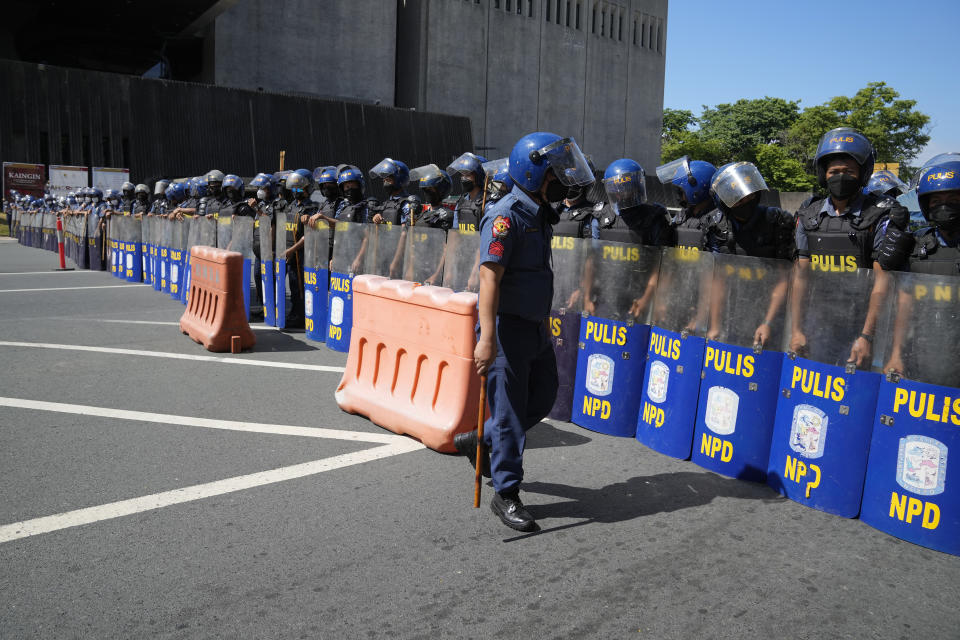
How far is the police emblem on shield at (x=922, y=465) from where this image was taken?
12.6 feet

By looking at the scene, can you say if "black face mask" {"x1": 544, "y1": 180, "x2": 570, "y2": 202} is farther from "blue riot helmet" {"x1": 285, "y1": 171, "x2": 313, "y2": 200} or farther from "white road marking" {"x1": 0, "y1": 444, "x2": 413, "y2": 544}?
"blue riot helmet" {"x1": 285, "y1": 171, "x2": 313, "y2": 200}

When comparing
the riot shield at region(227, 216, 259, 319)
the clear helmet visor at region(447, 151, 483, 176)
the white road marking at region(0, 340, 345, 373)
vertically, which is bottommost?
the white road marking at region(0, 340, 345, 373)

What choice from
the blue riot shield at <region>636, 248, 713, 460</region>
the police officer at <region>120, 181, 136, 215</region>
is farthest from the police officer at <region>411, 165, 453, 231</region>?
the police officer at <region>120, 181, 136, 215</region>

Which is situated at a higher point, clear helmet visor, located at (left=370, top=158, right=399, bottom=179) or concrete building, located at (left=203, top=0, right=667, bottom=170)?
concrete building, located at (left=203, top=0, right=667, bottom=170)

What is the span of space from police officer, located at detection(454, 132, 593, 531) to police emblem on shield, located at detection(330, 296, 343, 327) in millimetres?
5021

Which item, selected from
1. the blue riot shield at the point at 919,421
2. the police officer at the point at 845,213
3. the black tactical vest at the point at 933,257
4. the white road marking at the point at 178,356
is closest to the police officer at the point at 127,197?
the white road marking at the point at 178,356

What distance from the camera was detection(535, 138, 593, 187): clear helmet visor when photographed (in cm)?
402

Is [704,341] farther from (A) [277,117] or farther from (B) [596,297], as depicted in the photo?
(A) [277,117]

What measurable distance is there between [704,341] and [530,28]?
55840 millimetres

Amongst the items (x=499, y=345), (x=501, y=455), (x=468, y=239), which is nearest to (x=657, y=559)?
(x=501, y=455)

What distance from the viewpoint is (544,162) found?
13.2ft

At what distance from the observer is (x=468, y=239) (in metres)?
6.85

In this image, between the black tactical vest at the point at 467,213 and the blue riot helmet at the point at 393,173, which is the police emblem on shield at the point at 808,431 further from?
the blue riot helmet at the point at 393,173

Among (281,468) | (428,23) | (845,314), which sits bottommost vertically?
(281,468)
